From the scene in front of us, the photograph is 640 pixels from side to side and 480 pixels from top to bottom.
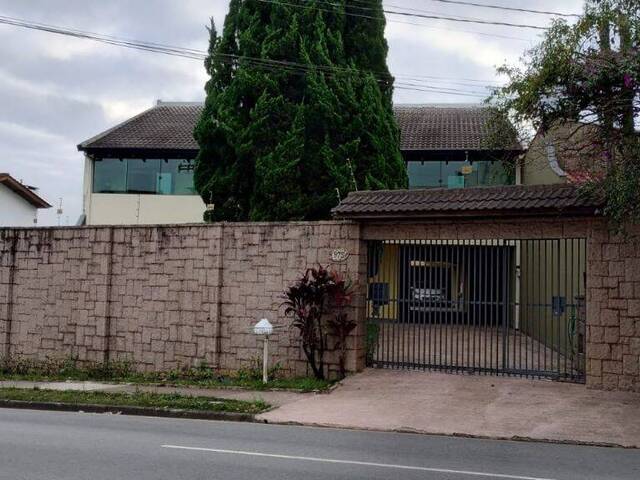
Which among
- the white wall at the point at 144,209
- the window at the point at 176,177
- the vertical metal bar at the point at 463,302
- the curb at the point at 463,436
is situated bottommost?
the curb at the point at 463,436

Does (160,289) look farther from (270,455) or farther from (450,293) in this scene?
(270,455)

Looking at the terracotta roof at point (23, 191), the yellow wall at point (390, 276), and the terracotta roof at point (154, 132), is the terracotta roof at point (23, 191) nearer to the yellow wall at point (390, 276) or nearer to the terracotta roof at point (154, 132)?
the terracotta roof at point (154, 132)

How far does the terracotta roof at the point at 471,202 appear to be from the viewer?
12211mm

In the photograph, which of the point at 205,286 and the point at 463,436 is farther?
the point at 205,286

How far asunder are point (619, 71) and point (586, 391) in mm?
5380

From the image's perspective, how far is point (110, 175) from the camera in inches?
1153

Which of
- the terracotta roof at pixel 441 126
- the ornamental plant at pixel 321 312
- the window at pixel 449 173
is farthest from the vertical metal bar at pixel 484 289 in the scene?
the window at pixel 449 173

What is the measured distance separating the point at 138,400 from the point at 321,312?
376 cm

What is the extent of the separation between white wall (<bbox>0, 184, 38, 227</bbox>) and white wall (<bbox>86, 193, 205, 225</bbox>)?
21.4 ft

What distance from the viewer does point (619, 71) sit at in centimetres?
1011

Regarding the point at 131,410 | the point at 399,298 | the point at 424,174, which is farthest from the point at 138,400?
the point at 424,174

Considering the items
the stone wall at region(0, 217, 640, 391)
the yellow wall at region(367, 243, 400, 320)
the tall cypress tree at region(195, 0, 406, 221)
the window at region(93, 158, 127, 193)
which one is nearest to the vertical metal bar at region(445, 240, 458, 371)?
the stone wall at region(0, 217, 640, 391)

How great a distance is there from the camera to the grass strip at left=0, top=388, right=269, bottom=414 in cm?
1145

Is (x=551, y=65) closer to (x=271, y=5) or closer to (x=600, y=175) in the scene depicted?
(x=600, y=175)
